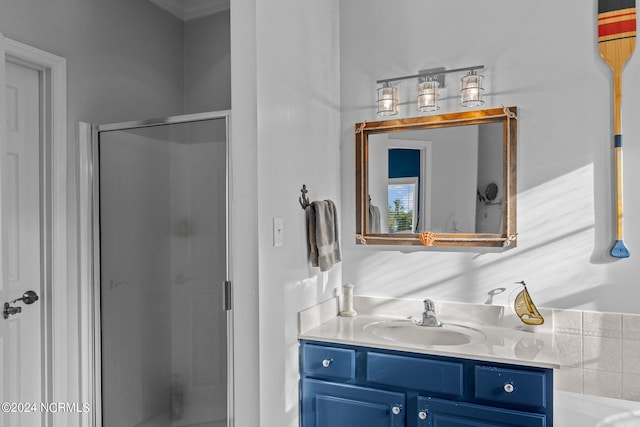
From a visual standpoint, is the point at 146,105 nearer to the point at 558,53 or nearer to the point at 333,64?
the point at 333,64

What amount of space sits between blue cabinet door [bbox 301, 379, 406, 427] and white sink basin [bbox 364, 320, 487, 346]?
263 millimetres

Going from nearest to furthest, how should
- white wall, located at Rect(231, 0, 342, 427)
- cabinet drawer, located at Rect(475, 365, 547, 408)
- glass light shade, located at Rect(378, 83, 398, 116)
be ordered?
1. cabinet drawer, located at Rect(475, 365, 547, 408)
2. white wall, located at Rect(231, 0, 342, 427)
3. glass light shade, located at Rect(378, 83, 398, 116)

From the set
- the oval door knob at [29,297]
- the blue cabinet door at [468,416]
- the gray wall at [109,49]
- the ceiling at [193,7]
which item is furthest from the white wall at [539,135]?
the oval door knob at [29,297]

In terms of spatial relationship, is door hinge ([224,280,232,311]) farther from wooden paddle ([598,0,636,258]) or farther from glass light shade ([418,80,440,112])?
wooden paddle ([598,0,636,258])

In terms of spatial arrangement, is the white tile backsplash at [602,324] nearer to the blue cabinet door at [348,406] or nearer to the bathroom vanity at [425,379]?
the bathroom vanity at [425,379]

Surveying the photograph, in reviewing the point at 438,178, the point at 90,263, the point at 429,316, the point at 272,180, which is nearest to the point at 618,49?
the point at 438,178

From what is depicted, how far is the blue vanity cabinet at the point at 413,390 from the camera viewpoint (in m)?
1.67

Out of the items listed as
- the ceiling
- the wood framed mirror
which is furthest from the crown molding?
the wood framed mirror

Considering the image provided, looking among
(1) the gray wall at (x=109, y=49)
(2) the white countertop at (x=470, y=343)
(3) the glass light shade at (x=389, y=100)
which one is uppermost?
(1) the gray wall at (x=109, y=49)

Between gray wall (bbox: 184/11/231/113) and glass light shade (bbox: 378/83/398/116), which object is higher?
gray wall (bbox: 184/11/231/113)

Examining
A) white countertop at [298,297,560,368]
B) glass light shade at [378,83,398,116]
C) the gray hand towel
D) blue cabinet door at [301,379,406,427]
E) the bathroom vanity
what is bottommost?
blue cabinet door at [301,379,406,427]

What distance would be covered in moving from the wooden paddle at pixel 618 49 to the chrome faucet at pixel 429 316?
2.67ft

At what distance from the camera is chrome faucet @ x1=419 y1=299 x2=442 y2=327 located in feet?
7.09

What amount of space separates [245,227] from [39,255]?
3.72ft
